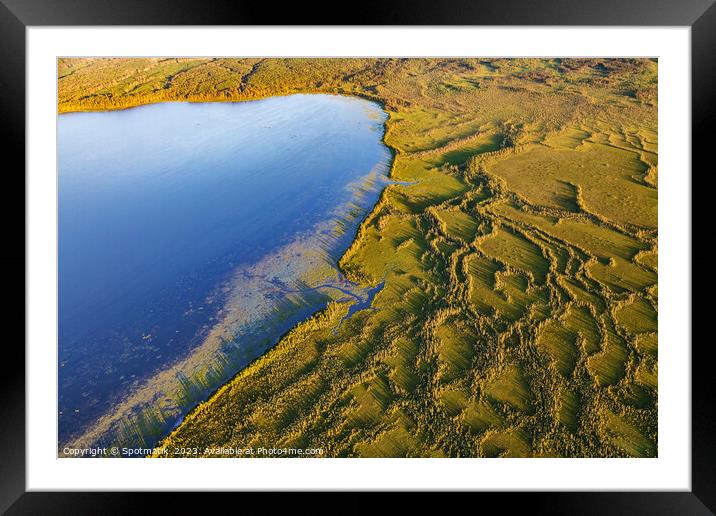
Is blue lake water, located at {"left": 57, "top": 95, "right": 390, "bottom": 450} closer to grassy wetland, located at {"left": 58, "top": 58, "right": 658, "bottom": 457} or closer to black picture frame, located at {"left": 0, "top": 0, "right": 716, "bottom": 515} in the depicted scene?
grassy wetland, located at {"left": 58, "top": 58, "right": 658, "bottom": 457}

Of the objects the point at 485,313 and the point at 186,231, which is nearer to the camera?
the point at 485,313

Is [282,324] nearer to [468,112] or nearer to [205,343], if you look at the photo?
[205,343]

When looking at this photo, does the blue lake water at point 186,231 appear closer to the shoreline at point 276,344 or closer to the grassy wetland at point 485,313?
the shoreline at point 276,344

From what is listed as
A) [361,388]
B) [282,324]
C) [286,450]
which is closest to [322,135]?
[282,324]
